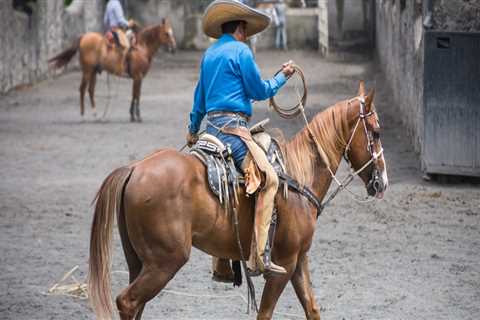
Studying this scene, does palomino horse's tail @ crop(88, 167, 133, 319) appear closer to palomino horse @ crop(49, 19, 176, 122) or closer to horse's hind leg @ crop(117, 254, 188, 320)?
horse's hind leg @ crop(117, 254, 188, 320)

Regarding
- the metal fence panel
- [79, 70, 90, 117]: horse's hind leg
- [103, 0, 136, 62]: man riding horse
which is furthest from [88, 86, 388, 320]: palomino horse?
[103, 0, 136, 62]: man riding horse

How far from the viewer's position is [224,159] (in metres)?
6.94

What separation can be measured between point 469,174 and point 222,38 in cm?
673

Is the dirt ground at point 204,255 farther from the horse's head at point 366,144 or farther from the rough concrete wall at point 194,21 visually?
the rough concrete wall at point 194,21

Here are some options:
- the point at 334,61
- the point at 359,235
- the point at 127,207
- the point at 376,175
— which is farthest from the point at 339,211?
the point at 334,61

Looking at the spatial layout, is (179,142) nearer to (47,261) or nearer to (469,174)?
(469,174)

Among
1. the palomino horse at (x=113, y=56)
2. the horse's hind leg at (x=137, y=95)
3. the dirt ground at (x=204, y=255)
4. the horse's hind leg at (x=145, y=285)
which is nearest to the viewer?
the horse's hind leg at (x=145, y=285)

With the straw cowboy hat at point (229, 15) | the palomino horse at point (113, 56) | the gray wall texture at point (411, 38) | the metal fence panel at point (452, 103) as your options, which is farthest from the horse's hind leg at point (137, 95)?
the straw cowboy hat at point (229, 15)

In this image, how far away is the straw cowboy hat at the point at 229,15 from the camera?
710 centimetres

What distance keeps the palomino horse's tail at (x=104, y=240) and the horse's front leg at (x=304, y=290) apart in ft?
4.29

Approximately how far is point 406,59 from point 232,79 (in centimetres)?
1112

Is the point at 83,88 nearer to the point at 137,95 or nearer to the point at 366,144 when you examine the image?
the point at 137,95

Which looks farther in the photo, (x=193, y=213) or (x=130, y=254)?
(x=130, y=254)

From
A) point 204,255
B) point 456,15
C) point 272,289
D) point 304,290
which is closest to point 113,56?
point 456,15
